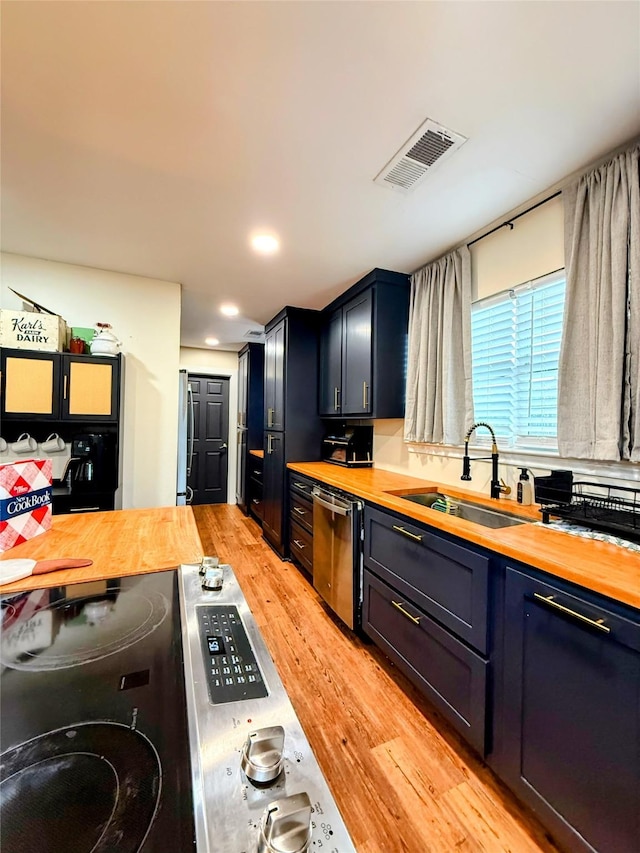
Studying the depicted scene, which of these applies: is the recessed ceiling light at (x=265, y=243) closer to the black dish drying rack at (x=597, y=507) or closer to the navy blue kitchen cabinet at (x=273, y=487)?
the navy blue kitchen cabinet at (x=273, y=487)

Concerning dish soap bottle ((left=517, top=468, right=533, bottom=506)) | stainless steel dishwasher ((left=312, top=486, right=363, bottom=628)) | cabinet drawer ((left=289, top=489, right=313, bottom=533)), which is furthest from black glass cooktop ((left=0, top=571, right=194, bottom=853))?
cabinet drawer ((left=289, top=489, right=313, bottom=533))

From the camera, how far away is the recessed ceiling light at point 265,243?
2.35 metres

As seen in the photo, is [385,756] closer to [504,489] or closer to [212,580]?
[212,580]

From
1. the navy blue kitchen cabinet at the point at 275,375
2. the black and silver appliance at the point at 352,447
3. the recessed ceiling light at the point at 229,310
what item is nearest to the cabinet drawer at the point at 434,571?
the black and silver appliance at the point at 352,447

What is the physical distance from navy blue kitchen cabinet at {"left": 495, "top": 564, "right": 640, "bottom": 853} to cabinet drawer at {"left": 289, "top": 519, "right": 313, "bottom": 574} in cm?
183

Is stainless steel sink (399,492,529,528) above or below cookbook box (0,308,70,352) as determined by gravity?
below

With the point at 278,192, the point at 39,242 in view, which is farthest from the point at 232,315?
the point at 278,192

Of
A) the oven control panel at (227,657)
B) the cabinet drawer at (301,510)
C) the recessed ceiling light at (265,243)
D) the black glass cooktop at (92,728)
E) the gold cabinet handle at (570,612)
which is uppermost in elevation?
the recessed ceiling light at (265,243)

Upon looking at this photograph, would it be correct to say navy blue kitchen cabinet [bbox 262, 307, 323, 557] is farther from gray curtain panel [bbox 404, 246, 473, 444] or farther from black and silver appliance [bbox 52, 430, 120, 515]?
black and silver appliance [bbox 52, 430, 120, 515]

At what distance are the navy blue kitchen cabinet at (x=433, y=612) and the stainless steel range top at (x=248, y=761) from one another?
3.30 feet

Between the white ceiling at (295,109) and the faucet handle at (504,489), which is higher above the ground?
the white ceiling at (295,109)

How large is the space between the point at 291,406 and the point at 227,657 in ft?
9.77

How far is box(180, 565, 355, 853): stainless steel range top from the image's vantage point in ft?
1.26

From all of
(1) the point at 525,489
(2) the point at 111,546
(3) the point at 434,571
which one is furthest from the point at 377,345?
(2) the point at 111,546
